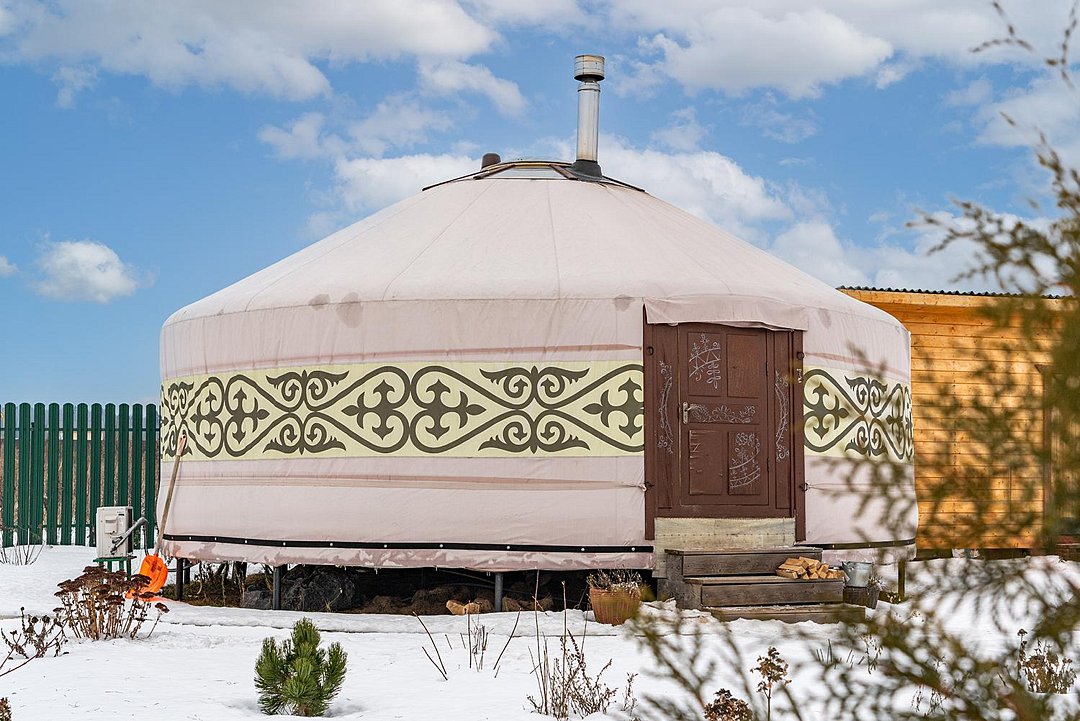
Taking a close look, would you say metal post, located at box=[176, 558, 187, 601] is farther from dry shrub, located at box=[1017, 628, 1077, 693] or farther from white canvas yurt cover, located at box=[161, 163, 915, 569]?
dry shrub, located at box=[1017, 628, 1077, 693]

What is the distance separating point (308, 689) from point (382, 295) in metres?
2.95

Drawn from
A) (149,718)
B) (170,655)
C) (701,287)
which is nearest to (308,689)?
(149,718)

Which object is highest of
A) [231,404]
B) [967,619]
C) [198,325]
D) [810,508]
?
[198,325]

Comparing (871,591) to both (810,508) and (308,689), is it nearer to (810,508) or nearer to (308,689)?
(810,508)

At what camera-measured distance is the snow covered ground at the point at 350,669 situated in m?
4.31

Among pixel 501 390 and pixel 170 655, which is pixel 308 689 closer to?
pixel 170 655

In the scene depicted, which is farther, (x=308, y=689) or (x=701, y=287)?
(x=701, y=287)

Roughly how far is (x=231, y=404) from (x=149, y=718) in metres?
3.35

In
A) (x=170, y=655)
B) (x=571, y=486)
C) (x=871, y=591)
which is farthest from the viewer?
(x=871, y=591)

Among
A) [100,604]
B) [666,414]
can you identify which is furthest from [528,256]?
[100,604]

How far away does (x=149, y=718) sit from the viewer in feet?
13.5

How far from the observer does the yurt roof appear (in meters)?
6.80

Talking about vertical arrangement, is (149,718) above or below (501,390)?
below

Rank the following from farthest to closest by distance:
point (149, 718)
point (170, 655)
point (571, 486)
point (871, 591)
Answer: point (871, 591) → point (571, 486) → point (170, 655) → point (149, 718)
